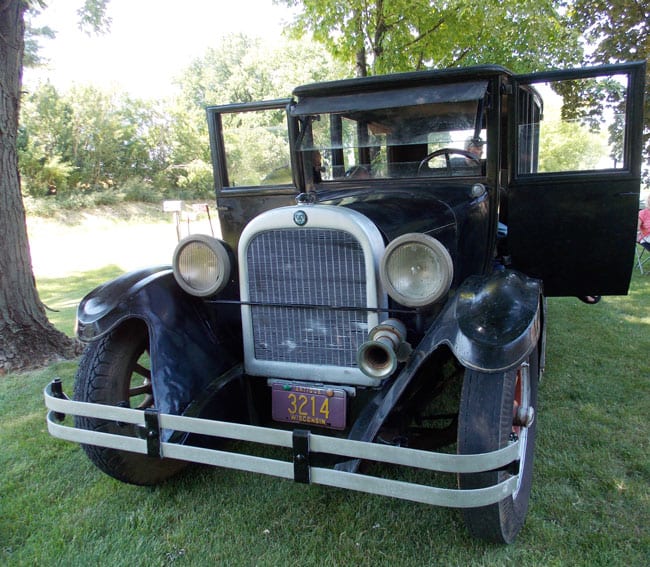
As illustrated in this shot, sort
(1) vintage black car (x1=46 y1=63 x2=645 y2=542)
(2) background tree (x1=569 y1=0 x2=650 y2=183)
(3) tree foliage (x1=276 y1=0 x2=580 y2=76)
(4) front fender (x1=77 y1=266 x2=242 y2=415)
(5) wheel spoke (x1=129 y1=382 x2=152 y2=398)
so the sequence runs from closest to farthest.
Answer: (1) vintage black car (x1=46 y1=63 x2=645 y2=542)
(4) front fender (x1=77 y1=266 x2=242 y2=415)
(5) wheel spoke (x1=129 y1=382 x2=152 y2=398)
(3) tree foliage (x1=276 y1=0 x2=580 y2=76)
(2) background tree (x1=569 y1=0 x2=650 y2=183)

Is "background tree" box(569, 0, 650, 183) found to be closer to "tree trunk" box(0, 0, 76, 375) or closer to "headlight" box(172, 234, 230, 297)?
"tree trunk" box(0, 0, 76, 375)

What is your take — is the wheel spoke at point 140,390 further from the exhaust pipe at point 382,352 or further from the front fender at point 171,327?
the exhaust pipe at point 382,352

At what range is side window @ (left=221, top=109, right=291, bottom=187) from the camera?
3.70 meters

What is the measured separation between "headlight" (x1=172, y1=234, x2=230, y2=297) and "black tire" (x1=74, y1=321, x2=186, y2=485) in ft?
1.36

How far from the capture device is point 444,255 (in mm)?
2096

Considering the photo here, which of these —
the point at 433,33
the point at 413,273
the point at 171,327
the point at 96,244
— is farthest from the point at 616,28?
the point at 96,244

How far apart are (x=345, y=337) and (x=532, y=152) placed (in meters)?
1.95

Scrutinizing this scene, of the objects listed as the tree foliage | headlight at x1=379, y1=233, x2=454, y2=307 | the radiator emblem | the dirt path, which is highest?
the tree foliage

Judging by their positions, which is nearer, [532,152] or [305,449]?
[305,449]

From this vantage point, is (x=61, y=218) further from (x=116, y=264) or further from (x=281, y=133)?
(x=281, y=133)

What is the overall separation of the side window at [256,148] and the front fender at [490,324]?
6.24 feet

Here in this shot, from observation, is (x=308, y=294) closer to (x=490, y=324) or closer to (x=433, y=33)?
(x=490, y=324)

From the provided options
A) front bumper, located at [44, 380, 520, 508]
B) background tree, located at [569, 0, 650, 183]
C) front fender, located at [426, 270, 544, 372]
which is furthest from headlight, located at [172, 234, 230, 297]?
background tree, located at [569, 0, 650, 183]

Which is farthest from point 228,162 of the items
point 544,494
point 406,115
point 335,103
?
point 544,494
